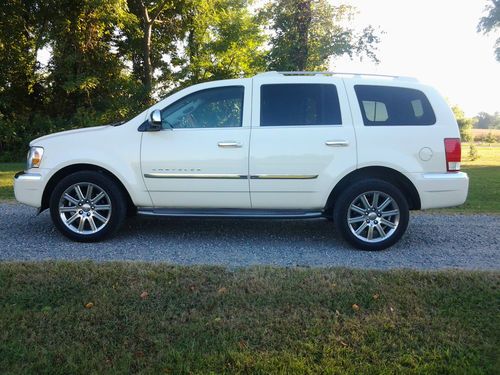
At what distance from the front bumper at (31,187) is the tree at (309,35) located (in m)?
13.3

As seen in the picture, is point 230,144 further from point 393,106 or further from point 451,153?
point 451,153

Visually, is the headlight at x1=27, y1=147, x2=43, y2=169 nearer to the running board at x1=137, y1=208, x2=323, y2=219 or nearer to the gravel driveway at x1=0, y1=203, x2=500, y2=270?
the gravel driveway at x1=0, y1=203, x2=500, y2=270

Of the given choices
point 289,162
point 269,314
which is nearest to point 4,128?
point 289,162

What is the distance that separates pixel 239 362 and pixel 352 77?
3.73 meters

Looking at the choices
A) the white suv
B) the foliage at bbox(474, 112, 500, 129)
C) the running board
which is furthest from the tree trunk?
the foliage at bbox(474, 112, 500, 129)

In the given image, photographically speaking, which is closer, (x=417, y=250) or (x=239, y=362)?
(x=239, y=362)

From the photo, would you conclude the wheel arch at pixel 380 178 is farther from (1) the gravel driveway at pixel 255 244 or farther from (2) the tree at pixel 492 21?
(2) the tree at pixel 492 21

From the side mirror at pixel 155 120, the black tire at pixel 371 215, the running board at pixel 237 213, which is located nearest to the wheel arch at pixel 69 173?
the running board at pixel 237 213

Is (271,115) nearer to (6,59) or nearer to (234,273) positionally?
(234,273)

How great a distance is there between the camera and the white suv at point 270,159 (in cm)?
514

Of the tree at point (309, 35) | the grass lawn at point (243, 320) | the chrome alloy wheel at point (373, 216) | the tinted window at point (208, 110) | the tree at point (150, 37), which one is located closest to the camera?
the grass lawn at point (243, 320)

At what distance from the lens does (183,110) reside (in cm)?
538

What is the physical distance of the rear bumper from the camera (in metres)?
5.13

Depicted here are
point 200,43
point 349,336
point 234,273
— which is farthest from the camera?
point 200,43
